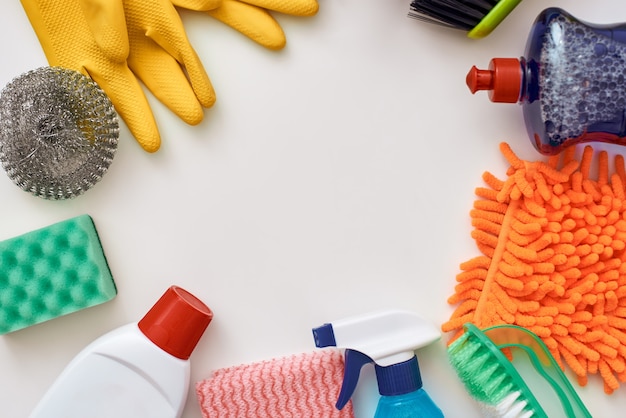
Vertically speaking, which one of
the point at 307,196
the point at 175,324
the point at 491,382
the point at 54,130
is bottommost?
the point at 491,382

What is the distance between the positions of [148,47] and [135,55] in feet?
0.06

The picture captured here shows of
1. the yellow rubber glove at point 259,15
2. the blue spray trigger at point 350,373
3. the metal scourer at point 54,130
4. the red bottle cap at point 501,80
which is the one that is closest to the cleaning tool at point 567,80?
the red bottle cap at point 501,80

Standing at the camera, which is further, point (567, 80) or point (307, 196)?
point (307, 196)

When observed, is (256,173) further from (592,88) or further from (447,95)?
(592,88)

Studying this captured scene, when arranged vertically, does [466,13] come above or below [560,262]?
above

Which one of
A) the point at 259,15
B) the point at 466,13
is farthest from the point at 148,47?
the point at 466,13

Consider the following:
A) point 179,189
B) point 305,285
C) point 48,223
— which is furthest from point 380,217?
point 48,223

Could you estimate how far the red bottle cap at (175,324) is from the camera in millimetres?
Answer: 702

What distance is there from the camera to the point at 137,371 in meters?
0.71

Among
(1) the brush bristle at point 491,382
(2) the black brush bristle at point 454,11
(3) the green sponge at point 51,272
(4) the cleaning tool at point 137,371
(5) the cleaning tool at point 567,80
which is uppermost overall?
(2) the black brush bristle at point 454,11

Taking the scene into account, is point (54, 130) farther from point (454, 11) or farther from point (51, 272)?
point (454, 11)

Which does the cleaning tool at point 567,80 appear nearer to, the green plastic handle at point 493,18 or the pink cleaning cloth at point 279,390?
the green plastic handle at point 493,18

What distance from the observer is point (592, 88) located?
671mm

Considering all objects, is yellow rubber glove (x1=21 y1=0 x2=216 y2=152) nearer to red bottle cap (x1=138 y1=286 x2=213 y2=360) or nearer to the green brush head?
red bottle cap (x1=138 y1=286 x2=213 y2=360)
